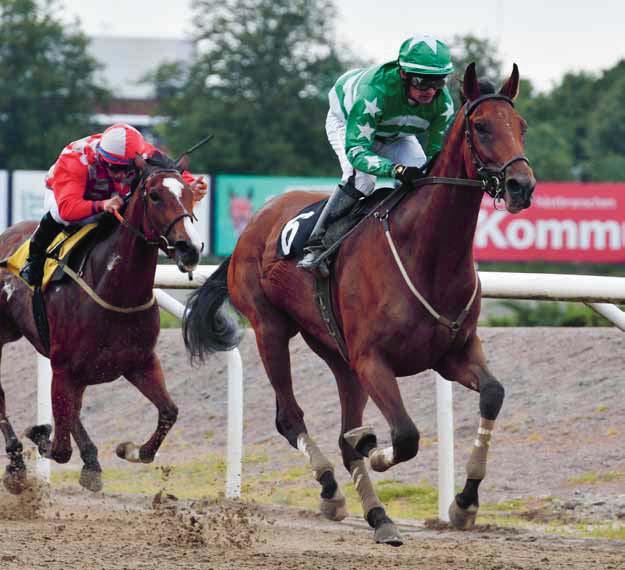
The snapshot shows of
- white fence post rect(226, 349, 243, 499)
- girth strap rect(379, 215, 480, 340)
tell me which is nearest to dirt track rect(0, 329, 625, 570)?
white fence post rect(226, 349, 243, 499)

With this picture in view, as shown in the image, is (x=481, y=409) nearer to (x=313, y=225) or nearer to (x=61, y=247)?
(x=313, y=225)

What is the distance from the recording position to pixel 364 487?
5762 millimetres

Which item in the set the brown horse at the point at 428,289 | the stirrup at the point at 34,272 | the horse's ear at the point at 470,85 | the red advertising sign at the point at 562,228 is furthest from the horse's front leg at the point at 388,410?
the red advertising sign at the point at 562,228

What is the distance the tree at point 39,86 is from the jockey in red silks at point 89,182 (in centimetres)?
3020

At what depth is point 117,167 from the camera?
684 cm

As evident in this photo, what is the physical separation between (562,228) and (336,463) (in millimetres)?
14438

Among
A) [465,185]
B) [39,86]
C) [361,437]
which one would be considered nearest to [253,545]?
[361,437]

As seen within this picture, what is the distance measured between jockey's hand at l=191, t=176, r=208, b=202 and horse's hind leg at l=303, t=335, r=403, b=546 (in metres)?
0.80

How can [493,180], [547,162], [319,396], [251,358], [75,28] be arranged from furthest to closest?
[75,28]
[547,162]
[251,358]
[319,396]
[493,180]

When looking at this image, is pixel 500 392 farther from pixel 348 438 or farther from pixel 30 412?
pixel 30 412

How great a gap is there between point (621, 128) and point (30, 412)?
33645 millimetres

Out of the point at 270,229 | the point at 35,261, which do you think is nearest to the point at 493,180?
the point at 270,229

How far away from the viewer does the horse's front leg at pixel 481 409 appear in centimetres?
548

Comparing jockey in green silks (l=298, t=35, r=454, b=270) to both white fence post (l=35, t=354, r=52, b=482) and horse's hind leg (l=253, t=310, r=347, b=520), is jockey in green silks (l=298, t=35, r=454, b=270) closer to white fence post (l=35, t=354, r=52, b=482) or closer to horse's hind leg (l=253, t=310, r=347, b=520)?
horse's hind leg (l=253, t=310, r=347, b=520)
